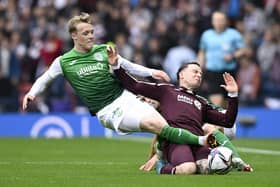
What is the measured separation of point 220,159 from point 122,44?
1359 cm

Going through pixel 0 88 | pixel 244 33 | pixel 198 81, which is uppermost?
pixel 198 81

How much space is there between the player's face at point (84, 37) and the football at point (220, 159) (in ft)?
8.57

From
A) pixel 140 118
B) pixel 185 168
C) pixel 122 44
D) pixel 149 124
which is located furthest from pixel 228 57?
pixel 185 168

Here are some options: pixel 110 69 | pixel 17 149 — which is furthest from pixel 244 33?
pixel 110 69

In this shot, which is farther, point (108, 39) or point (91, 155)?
point (108, 39)

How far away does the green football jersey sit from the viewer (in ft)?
42.0

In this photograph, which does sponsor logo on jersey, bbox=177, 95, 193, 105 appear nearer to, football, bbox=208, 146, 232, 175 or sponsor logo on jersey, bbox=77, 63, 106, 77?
football, bbox=208, 146, 232, 175

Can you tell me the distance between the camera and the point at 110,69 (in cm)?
1273

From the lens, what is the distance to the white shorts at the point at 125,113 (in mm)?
12280

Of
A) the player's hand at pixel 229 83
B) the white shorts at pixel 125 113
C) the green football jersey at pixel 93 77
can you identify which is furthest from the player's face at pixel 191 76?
the green football jersey at pixel 93 77

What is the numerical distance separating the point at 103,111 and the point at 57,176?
1.67 metres

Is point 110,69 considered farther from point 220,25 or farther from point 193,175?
point 220,25

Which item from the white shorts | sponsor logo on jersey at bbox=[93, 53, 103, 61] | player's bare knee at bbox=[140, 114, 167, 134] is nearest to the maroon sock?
player's bare knee at bbox=[140, 114, 167, 134]

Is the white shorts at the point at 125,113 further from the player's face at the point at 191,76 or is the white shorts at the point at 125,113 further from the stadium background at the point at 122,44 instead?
the stadium background at the point at 122,44
